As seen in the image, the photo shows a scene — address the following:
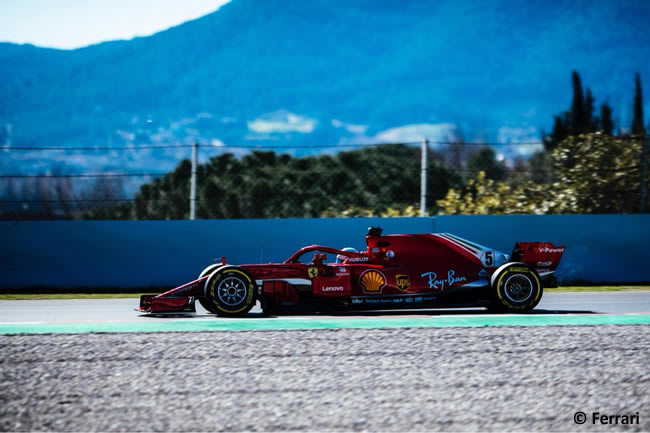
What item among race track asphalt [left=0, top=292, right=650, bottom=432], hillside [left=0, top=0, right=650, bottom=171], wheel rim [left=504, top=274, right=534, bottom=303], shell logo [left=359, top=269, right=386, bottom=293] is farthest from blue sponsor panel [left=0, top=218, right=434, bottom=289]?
hillside [left=0, top=0, right=650, bottom=171]

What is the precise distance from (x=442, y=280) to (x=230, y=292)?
7.88 feet

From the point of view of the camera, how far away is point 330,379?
5.43 meters

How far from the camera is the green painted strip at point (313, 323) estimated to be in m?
7.80

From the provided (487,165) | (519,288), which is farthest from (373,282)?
(487,165)

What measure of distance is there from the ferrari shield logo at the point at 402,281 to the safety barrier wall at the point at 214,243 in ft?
14.8

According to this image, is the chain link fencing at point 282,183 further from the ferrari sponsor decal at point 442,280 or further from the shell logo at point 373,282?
the shell logo at point 373,282

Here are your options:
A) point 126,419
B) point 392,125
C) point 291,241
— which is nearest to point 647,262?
point 291,241

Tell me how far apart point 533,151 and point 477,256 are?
572cm

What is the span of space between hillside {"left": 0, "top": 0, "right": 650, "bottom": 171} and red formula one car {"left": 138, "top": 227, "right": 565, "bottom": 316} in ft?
149

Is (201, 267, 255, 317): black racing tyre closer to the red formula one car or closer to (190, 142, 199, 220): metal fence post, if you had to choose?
the red formula one car

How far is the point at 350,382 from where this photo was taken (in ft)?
17.5

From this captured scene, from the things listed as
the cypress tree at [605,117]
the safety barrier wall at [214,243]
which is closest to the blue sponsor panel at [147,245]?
the safety barrier wall at [214,243]

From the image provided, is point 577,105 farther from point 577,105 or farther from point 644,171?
point 644,171

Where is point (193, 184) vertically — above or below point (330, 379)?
above
